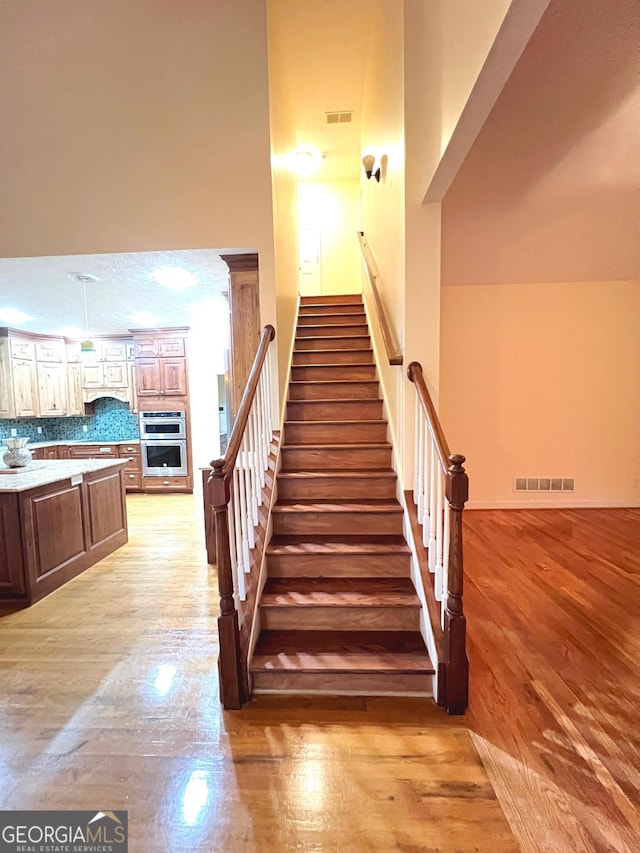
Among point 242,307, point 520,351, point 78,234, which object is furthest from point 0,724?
point 520,351

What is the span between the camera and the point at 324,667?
6.41ft

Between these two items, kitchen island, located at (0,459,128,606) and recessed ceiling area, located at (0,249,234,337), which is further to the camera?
recessed ceiling area, located at (0,249,234,337)

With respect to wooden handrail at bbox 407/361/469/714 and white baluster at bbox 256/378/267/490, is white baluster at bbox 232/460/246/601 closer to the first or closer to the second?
white baluster at bbox 256/378/267/490

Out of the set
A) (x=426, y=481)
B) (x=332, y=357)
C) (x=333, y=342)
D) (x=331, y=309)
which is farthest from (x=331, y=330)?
(x=426, y=481)

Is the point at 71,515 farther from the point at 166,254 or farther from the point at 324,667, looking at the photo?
the point at 324,667

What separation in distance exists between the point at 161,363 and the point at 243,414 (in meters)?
4.76

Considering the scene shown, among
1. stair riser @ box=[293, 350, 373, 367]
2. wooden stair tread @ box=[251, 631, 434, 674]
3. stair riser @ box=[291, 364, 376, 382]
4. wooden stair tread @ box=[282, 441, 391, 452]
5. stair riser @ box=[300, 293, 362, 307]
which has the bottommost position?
wooden stair tread @ box=[251, 631, 434, 674]

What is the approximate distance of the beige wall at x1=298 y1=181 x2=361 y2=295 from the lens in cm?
652

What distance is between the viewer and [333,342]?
14.0ft

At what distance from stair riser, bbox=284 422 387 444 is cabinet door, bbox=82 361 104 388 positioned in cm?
492

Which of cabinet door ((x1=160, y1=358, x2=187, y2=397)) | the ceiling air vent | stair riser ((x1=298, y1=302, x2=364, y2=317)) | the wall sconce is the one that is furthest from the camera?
cabinet door ((x1=160, y1=358, x2=187, y2=397))

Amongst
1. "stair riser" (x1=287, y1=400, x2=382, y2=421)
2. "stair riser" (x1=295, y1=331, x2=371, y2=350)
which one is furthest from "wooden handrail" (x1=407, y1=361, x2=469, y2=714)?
"stair riser" (x1=295, y1=331, x2=371, y2=350)

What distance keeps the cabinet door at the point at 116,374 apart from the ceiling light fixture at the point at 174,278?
3139 millimetres

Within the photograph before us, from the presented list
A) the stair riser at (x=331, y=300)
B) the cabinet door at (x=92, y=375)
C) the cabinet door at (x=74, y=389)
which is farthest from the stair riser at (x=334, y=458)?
the cabinet door at (x=74, y=389)
